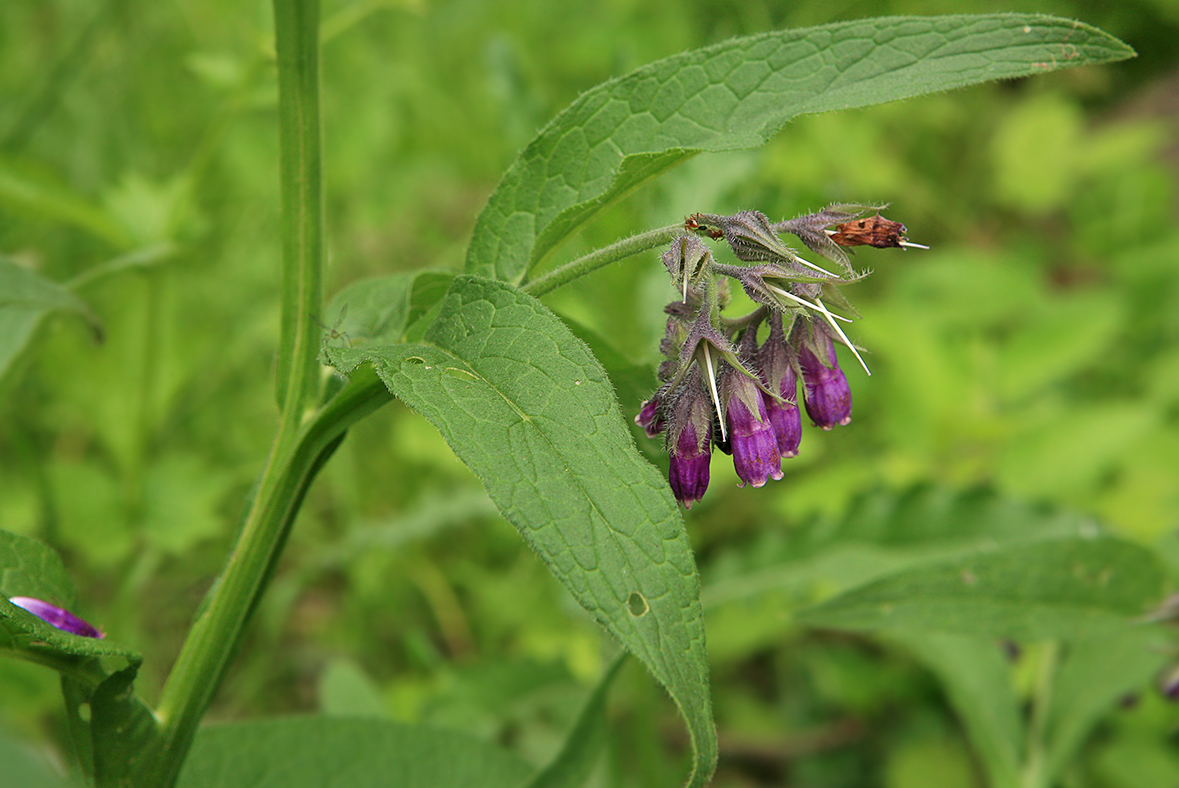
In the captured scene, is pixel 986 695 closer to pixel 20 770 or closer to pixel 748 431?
pixel 748 431

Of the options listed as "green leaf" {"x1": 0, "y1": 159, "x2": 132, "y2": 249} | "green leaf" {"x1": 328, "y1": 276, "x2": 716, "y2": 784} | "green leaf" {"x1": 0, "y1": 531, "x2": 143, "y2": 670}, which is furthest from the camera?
"green leaf" {"x1": 0, "y1": 159, "x2": 132, "y2": 249}

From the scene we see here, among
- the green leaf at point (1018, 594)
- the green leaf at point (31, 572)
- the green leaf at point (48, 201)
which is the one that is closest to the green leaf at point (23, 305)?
the green leaf at point (31, 572)

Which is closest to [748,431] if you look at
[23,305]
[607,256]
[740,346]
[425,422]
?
[740,346]

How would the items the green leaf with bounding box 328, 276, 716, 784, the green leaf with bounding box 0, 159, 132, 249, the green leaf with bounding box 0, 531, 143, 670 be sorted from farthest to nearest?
the green leaf with bounding box 0, 159, 132, 249, the green leaf with bounding box 0, 531, 143, 670, the green leaf with bounding box 328, 276, 716, 784

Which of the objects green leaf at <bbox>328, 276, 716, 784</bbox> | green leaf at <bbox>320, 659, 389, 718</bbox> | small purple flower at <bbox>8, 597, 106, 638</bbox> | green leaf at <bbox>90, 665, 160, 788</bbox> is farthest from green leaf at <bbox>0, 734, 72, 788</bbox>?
green leaf at <bbox>320, 659, 389, 718</bbox>

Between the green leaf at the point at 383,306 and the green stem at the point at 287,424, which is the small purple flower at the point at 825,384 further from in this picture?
the green stem at the point at 287,424

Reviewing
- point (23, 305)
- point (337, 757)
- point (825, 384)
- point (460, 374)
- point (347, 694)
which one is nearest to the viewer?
point (460, 374)

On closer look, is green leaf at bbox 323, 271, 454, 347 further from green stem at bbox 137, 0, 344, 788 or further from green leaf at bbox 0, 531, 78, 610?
green leaf at bbox 0, 531, 78, 610
